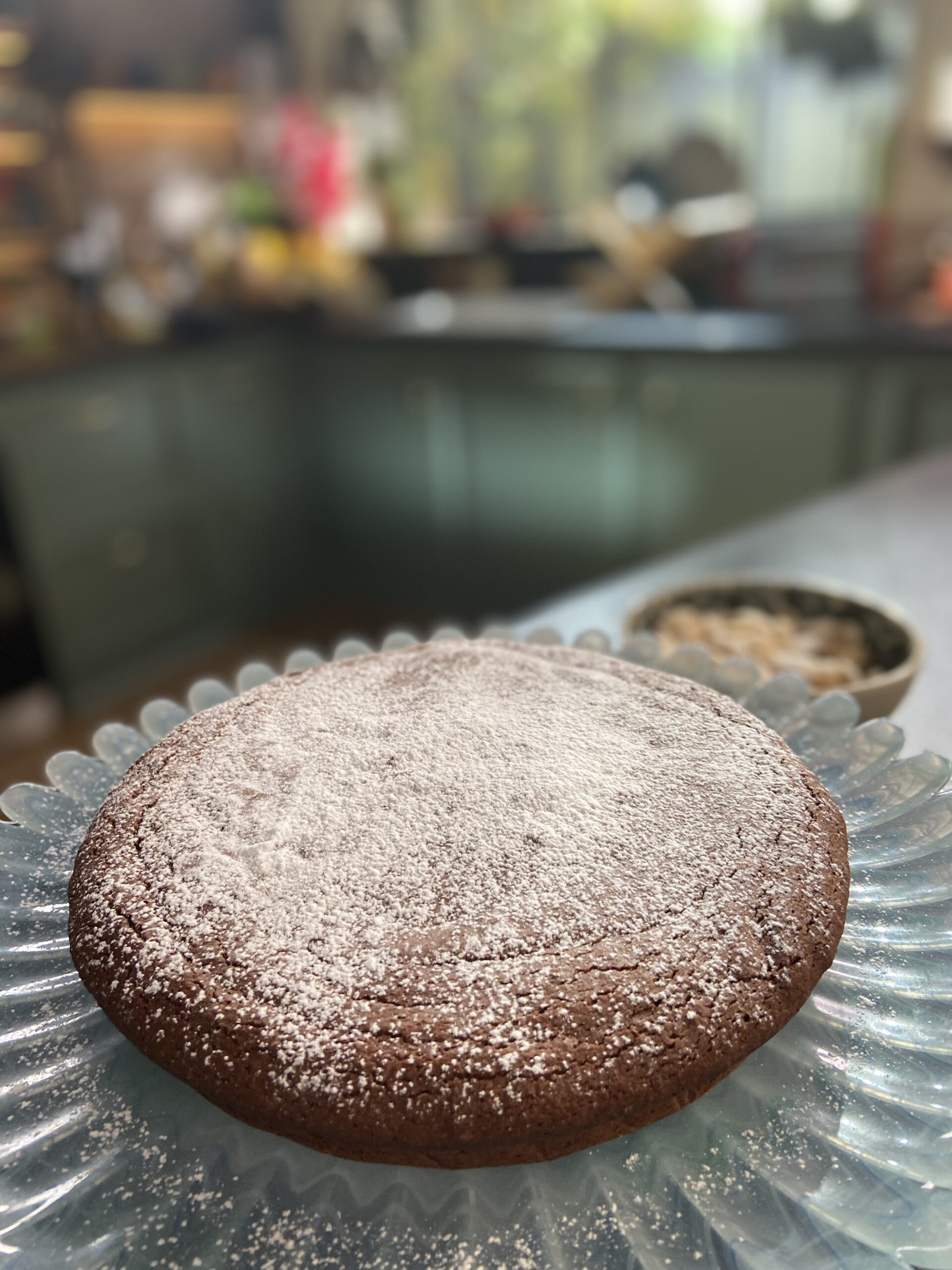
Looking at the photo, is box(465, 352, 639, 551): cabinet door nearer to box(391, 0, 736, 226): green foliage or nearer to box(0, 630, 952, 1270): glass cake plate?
box(391, 0, 736, 226): green foliage

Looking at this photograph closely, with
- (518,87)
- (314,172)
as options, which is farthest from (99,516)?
(518,87)

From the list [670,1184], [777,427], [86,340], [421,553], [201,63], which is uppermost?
[201,63]

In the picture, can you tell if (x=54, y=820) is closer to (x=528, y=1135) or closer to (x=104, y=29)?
(x=528, y=1135)

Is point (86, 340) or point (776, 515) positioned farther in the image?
point (86, 340)

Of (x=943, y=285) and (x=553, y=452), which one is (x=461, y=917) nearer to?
(x=553, y=452)

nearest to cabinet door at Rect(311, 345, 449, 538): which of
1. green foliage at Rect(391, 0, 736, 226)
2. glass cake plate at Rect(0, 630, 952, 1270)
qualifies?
green foliage at Rect(391, 0, 736, 226)

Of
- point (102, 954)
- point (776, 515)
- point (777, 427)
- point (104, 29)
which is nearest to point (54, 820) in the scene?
point (102, 954)
